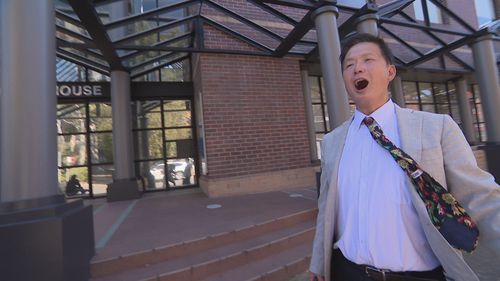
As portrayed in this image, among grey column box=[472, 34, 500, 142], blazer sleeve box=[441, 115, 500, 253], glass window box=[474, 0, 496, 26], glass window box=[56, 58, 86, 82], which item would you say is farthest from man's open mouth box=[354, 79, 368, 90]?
glass window box=[474, 0, 496, 26]

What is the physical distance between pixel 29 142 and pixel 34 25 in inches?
46.0

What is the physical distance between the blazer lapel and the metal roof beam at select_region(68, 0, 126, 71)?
5.74 meters

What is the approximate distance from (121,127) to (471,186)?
8.70m

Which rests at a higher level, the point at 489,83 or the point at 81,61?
the point at 81,61

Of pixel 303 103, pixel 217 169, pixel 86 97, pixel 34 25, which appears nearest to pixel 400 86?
pixel 303 103

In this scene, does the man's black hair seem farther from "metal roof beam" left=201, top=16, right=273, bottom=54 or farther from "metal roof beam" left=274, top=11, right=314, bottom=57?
"metal roof beam" left=201, top=16, right=273, bottom=54

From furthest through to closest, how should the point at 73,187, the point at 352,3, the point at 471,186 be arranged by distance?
the point at 73,187, the point at 352,3, the point at 471,186

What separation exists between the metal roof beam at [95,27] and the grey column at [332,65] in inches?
164

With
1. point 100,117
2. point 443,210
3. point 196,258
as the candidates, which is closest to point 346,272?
point 443,210

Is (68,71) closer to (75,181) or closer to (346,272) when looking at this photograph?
(75,181)

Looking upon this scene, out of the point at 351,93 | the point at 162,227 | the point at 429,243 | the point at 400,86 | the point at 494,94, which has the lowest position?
the point at 162,227

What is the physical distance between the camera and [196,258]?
377 cm

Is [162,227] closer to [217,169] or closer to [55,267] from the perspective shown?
[55,267]

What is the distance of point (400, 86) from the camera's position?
11.5 metres
